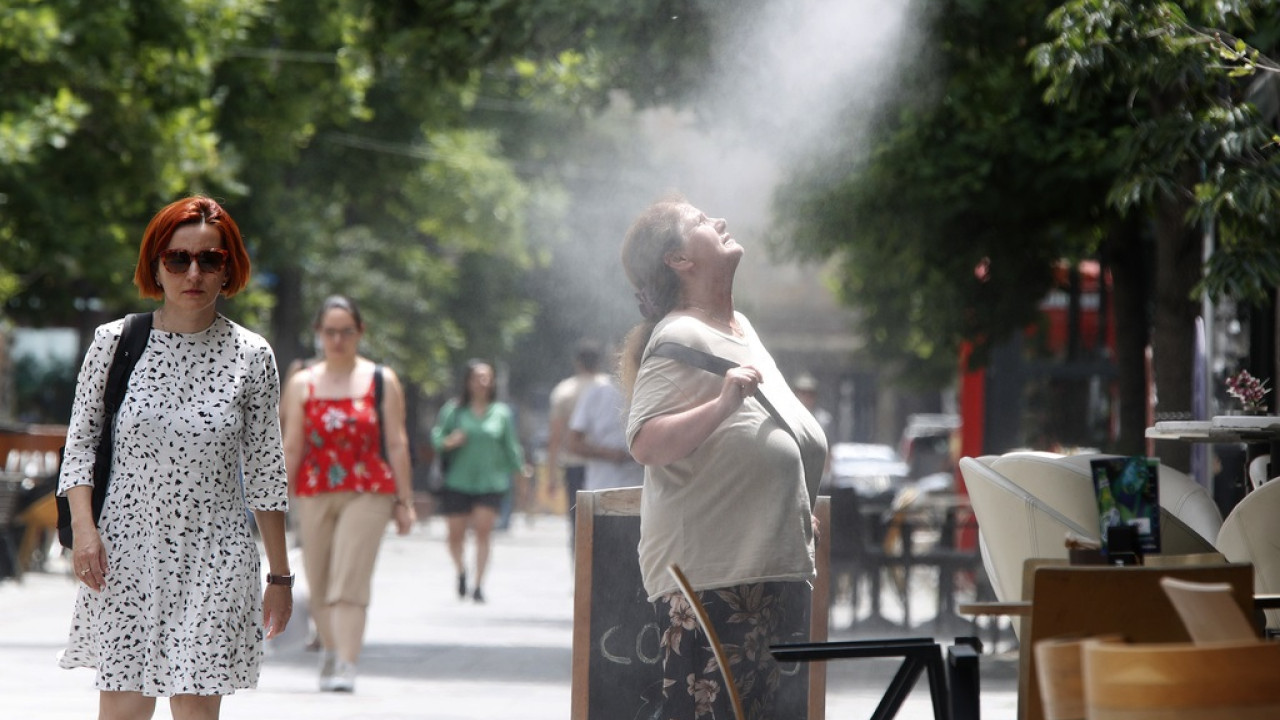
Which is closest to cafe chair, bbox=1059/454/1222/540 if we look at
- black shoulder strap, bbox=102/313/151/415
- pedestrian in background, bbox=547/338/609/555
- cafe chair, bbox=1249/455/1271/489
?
cafe chair, bbox=1249/455/1271/489

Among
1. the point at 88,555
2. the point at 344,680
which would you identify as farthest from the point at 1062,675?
the point at 344,680

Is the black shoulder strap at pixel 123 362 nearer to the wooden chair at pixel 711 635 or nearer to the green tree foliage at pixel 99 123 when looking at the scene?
the wooden chair at pixel 711 635

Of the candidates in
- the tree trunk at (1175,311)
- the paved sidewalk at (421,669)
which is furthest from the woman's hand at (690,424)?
the tree trunk at (1175,311)

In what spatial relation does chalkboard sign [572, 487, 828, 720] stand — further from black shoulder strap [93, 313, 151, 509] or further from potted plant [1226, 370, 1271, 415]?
potted plant [1226, 370, 1271, 415]

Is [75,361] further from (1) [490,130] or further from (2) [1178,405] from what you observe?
(2) [1178,405]

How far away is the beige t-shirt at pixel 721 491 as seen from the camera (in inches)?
186

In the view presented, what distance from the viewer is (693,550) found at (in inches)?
187

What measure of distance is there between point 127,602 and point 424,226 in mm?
29062

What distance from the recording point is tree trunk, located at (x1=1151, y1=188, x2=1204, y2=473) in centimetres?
1124

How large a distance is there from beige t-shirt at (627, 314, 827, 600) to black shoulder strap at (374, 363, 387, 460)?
16.0 feet

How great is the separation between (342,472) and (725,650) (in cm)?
499

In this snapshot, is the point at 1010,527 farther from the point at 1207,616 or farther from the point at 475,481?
the point at 475,481

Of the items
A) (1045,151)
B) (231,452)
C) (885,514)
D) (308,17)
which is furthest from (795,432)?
(308,17)

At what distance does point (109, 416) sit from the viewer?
4.97 m
